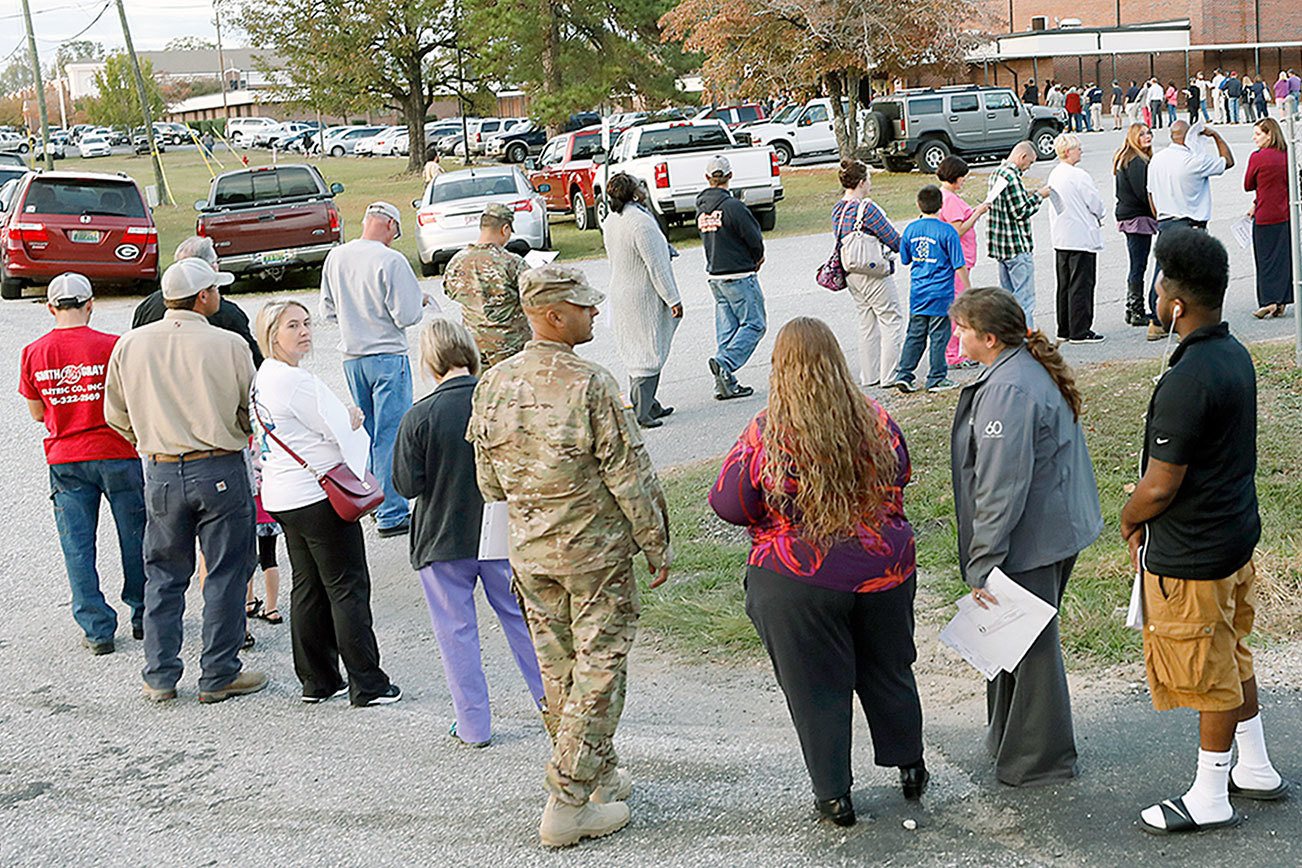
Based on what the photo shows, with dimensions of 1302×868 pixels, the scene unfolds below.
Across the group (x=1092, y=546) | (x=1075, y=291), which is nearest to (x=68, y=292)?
(x=1092, y=546)

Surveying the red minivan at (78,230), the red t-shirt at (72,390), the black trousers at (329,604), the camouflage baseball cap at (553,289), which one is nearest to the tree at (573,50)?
the red minivan at (78,230)

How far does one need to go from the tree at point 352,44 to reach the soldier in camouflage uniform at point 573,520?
140ft

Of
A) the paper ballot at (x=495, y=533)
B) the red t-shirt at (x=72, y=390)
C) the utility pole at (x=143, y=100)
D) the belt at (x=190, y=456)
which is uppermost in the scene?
the utility pole at (x=143, y=100)

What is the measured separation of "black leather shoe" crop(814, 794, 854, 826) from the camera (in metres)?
4.72

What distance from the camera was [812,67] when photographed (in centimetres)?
3341

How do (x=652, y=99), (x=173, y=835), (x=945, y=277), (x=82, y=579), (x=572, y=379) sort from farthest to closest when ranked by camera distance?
(x=652, y=99) < (x=945, y=277) < (x=82, y=579) < (x=173, y=835) < (x=572, y=379)

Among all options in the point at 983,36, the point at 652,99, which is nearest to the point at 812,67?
the point at 983,36

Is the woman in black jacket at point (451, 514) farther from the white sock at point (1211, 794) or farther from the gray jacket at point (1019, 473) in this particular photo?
the white sock at point (1211, 794)

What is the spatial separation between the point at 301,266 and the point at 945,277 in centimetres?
1319

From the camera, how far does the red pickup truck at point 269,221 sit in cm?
2105

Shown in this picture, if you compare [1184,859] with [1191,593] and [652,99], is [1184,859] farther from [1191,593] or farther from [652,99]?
[652,99]

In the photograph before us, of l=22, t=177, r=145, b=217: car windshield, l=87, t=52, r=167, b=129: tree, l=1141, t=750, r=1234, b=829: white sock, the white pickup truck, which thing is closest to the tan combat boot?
l=1141, t=750, r=1234, b=829: white sock

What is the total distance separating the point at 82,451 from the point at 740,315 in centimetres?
591

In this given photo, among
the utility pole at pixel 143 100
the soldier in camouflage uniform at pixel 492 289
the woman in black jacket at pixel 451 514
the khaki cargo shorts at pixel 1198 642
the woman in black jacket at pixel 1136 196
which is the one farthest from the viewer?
the utility pole at pixel 143 100
